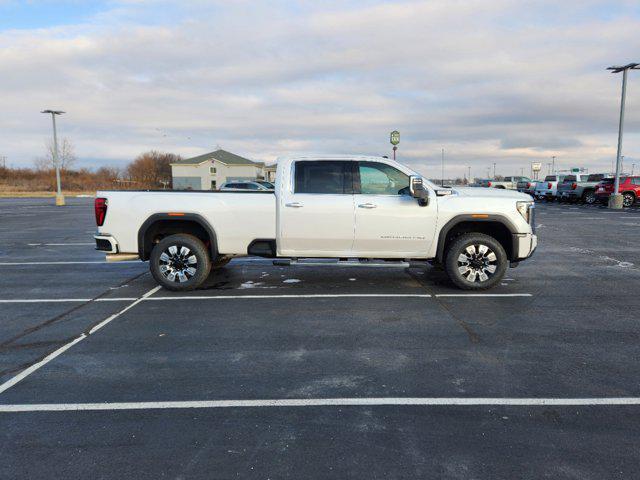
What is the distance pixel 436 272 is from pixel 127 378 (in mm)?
6175

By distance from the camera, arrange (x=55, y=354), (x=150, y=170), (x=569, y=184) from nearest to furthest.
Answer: (x=55, y=354) → (x=569, y=184) → (x=150, y=170)

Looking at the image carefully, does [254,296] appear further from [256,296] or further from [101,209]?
[101,209]

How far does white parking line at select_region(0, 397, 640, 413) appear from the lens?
12.3 feet

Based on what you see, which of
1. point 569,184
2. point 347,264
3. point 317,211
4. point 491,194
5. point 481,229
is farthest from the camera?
point 569,184

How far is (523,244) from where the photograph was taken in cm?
750

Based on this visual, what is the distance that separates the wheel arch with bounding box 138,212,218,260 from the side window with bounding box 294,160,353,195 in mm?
1507

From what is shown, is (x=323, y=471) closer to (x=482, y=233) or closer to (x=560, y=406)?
(x=560, y=406)

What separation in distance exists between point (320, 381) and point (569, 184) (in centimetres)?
3332

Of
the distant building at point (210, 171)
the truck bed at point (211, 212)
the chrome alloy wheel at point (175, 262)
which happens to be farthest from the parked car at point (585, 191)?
the distant building at point (210, 171)

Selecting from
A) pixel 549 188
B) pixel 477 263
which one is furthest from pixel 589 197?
pixel 477 263

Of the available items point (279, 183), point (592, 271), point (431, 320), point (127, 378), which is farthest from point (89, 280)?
point (592, 271)

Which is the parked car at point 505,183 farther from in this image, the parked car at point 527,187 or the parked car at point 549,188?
the parked car at point 549,188

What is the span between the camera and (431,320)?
19.7 feet

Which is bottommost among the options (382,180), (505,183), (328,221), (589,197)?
(589,197)
